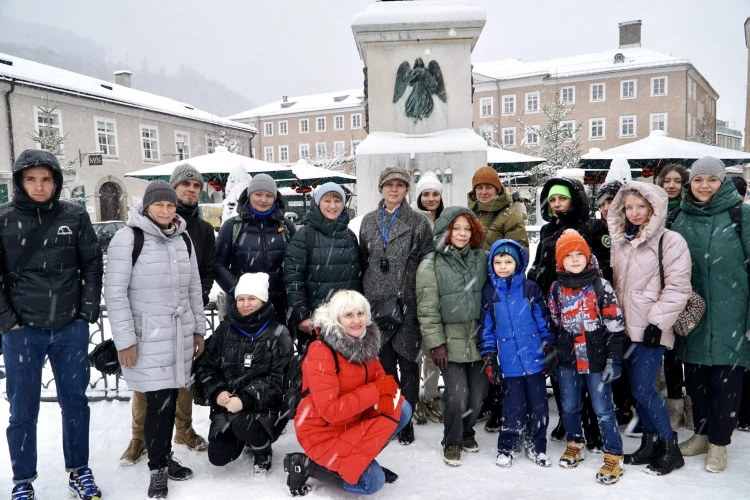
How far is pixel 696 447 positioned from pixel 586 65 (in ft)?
159

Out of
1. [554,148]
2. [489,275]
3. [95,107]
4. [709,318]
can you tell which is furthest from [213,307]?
[95,107]

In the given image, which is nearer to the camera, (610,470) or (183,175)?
(610,470)

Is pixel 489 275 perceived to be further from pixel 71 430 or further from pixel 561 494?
pixel 71 430

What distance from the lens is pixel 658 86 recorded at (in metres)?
42.3

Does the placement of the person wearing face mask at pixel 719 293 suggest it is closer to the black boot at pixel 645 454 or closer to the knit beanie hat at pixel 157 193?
the black boot at pixel 645 454

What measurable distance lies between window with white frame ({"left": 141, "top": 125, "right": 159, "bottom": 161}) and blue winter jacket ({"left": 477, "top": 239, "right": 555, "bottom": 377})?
100ft

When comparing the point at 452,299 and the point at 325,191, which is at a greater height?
the point at 325,191

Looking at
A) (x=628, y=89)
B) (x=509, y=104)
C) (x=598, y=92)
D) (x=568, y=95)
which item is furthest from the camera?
(x=509, y=104)

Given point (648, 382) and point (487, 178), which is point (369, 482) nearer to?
point (648, 382)

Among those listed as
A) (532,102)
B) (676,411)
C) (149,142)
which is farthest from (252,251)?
(532,102)

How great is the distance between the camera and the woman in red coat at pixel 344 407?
2.99 meters

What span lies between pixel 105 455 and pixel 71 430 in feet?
2.16

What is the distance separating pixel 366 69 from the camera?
6.59 meters

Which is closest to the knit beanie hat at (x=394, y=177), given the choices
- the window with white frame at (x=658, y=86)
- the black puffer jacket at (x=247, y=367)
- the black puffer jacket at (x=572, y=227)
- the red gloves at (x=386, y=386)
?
the black puffer jacket at (x=572, y=227)
